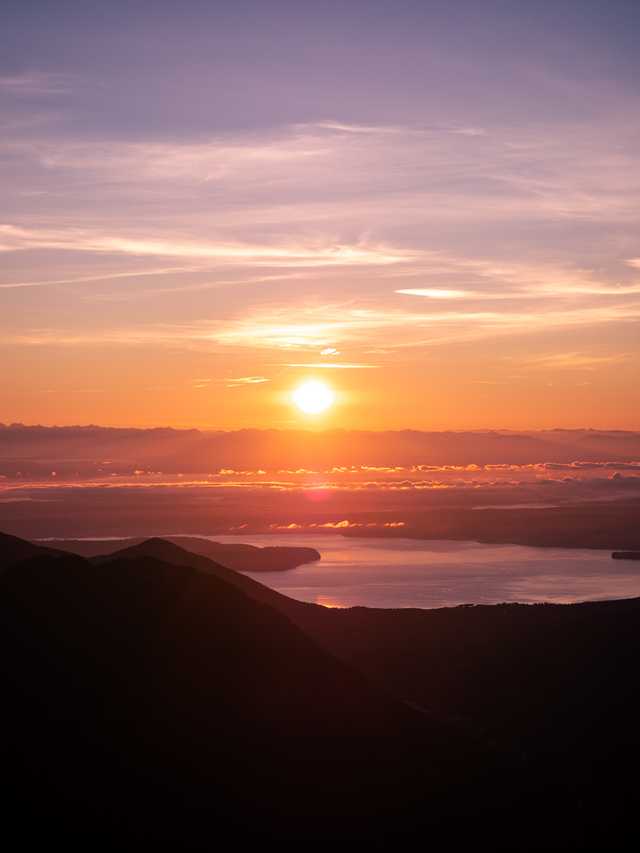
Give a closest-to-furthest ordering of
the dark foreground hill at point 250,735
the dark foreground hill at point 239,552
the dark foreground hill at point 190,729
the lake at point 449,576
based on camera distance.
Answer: the dark foreground hill at point 190,729, the dark foreground hill at point 250,735, the lake at point 449,576, the dark foreground hill at point 239,552

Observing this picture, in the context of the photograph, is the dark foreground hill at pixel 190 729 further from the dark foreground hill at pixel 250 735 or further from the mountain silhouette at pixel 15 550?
the mountain silhouette at pixel 15 550

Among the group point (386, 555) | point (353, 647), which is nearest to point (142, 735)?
point (353, 647)

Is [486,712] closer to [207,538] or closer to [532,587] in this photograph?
[532,587]

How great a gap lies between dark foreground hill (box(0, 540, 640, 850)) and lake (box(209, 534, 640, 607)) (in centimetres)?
3431

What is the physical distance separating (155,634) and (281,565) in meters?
65.1

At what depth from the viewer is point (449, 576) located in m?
76.7

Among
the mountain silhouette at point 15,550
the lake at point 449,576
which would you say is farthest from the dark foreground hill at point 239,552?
the mountain silhouette at point 15,550

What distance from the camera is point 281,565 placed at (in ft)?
280

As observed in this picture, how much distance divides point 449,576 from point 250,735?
59590 millimetres

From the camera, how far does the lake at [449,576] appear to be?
6228 cm

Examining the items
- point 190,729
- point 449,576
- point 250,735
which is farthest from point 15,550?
point 449,576

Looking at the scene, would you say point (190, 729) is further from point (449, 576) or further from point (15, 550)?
point (449, 576)

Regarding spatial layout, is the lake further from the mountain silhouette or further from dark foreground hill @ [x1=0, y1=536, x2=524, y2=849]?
dark foreground hill @ [x1=0, y1=536, x2=524, y2=849]

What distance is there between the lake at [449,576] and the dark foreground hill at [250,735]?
1351 inches
